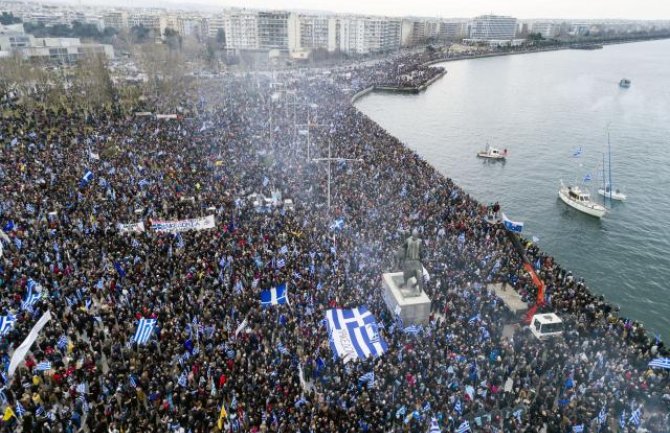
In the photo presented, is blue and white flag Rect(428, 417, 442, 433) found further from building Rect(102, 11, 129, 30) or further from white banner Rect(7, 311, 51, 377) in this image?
building Rect(102, 11, 129, 30)

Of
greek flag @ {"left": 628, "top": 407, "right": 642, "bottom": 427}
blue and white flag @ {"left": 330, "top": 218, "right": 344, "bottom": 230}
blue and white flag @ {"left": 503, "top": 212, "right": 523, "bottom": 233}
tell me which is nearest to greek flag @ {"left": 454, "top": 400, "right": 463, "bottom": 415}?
greek flag @ {"left": 628, "top": 407, "right": 642, "bottom": 427}

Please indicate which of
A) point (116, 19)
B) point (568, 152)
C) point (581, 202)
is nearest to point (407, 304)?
point (581, 202)

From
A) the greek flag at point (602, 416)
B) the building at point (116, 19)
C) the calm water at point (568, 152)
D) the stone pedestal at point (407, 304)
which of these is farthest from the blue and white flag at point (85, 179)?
the building at point (116, 19)

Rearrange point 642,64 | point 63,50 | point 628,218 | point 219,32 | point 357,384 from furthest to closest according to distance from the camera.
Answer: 1. point 219,32
2. point 642,64
3. point 63,50
4. point 628,218
5. point 357,384

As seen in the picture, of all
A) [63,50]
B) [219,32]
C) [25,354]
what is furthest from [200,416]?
[219,32]

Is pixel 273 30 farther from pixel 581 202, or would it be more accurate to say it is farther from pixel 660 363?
pixel 660 363

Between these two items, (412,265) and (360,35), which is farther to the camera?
(360,35)

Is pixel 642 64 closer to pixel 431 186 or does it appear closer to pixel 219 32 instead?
pixel 219 32
